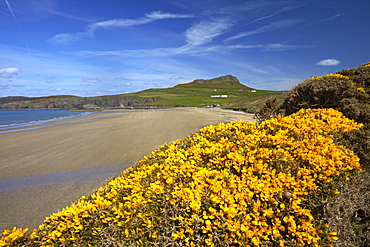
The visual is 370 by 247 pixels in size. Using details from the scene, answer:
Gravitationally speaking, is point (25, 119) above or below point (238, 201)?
below

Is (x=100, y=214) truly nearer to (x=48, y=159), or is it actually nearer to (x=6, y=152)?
(x=48, y=159)

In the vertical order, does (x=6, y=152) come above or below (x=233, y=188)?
below

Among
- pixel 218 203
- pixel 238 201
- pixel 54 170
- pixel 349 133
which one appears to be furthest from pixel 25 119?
pixel 349 133

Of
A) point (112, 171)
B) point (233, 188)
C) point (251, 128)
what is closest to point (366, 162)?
point (251, 128)

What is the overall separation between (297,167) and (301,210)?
31.9 inches

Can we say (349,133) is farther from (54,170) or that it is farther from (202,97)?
(202,97)

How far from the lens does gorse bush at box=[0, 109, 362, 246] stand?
288 cm

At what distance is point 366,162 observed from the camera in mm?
3891

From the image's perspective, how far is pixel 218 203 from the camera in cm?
312

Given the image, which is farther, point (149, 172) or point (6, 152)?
point (6, 152)

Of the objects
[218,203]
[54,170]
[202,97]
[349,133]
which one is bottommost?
[54,170]

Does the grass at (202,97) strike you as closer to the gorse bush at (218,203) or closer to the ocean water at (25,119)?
the ocean water at (25,119)

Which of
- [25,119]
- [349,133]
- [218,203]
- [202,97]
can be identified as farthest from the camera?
[202,97]

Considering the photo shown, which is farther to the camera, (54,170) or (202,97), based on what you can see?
(202,97)
